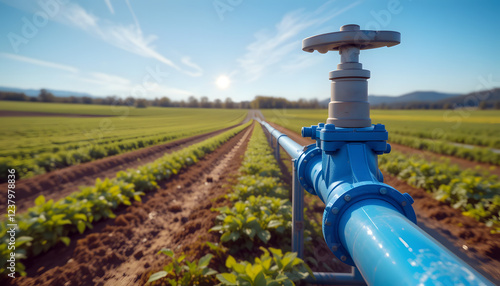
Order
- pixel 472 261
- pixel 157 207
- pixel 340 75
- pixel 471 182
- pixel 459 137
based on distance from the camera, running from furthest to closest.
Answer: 1. pixel 459 137
2. pixel 157 207
3. pixel 471 182
4. pixel 472 261
5. pixel 340 75

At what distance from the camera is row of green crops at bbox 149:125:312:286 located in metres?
2.49

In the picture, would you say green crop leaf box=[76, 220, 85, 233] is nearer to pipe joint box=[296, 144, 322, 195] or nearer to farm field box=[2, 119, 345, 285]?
farm field box=[2, 119, 345, 285]

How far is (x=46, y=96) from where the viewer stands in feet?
231

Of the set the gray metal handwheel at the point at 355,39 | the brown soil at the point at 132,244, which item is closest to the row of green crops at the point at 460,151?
the brown soil at the point at 132,244

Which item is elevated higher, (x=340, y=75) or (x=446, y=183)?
(x=340, y=75)

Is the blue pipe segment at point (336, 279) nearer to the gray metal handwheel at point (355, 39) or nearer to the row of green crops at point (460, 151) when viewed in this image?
the gray metal handwheel at point (355, 39)

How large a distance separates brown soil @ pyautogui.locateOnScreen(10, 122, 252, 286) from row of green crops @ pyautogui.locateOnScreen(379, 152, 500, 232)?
18.5ft

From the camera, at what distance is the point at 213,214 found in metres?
5.07

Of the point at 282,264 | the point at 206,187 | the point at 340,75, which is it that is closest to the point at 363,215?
the point at 340,75

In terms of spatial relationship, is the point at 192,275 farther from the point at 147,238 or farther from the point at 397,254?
the point at 397,254

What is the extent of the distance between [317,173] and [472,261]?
13.0 feet

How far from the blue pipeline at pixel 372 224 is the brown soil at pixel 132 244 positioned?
2943mm

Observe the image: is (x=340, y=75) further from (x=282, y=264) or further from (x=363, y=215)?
(x=282, y=264)

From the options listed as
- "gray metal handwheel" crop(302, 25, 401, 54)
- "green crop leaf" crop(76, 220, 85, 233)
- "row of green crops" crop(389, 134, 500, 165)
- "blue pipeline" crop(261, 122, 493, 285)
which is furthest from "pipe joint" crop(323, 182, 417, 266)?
"row of green crops" crop(389, 134, 500, 165)
